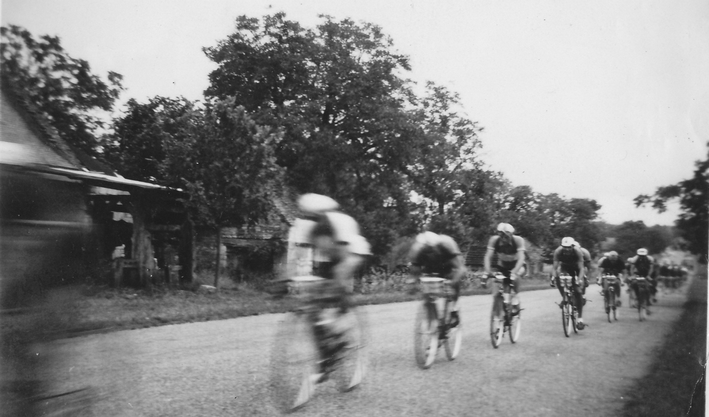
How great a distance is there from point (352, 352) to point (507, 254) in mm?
3114

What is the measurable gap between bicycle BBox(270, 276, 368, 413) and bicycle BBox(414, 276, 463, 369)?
4.58 feet

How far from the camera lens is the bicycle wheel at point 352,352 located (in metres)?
4.73

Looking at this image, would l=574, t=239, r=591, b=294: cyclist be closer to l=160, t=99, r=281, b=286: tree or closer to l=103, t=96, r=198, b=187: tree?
l=160, t=99, r=281, b=286: tree

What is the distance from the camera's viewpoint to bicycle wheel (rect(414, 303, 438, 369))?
5.86 meters

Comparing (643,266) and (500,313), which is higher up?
(643,266)

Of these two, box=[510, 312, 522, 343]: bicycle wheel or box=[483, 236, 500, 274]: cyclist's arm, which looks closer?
box=[483, 236, 500, 274]: cyclist's arm

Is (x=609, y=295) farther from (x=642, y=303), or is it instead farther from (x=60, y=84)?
(x=60, y=84)

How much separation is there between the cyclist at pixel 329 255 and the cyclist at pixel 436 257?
1628mm

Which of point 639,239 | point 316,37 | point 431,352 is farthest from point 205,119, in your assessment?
point 639,239

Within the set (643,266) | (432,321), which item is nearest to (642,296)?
(643,266)

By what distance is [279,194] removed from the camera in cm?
676

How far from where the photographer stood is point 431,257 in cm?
608

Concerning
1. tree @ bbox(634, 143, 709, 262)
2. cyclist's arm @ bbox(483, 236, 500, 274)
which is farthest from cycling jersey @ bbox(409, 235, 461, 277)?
tree @ bbox(634, 143, 709, 262)

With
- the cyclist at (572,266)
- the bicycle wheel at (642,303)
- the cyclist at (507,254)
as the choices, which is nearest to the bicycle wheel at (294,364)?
the cyclist at (507,254)
